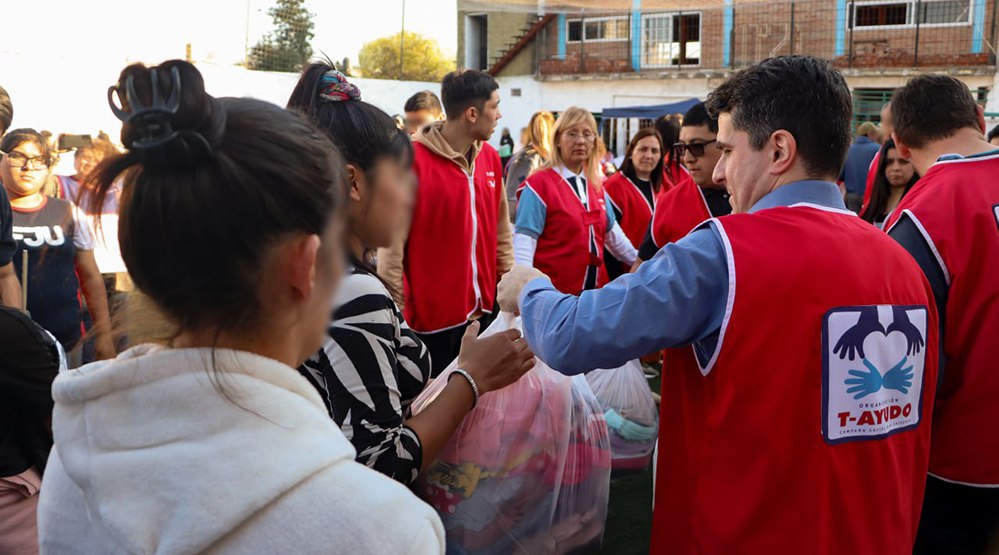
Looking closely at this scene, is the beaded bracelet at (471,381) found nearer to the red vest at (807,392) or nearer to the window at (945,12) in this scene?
the red vest at (807,392)

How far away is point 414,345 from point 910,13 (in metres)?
23.5

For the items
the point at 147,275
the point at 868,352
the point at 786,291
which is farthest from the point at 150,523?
the point at 868,352

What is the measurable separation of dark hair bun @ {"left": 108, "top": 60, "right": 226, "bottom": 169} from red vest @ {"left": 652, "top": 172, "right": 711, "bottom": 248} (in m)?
3.02

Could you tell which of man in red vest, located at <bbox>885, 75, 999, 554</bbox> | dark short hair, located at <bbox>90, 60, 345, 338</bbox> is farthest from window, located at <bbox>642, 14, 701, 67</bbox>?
dark short hair, located at <bbox>90, 60, 345, 338</bbox>

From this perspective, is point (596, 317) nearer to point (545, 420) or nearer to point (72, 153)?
point (545, 420)

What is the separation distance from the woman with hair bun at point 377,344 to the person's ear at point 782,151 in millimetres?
682

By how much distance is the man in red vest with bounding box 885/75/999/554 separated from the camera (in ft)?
7.14

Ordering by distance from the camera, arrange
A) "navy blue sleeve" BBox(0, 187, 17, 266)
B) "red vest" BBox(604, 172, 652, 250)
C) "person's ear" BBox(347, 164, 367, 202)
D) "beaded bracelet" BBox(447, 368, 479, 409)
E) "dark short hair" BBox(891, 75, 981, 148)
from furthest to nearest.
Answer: "red vest" BBox(604, 172, 652, 250) < "navy blue sleeve" BBox(0, 187, 17, 266) < "dark short hair" BBox(891, 75, 981, 148) < "beaded bracelet" BBox(447, 368, 479, 409) < "person's ear" BBox(347, 164, 367, 202)

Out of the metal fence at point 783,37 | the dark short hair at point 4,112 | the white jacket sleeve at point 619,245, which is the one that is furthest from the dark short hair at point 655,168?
the metal fence at point 783,37

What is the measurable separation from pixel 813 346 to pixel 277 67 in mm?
19876

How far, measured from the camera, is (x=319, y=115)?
65.3 inches

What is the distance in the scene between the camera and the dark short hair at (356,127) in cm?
163

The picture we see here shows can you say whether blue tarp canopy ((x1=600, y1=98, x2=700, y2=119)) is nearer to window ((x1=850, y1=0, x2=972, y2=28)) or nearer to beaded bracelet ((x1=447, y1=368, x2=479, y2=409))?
window ((x1=850, y1=0, x2=972, y2=28))

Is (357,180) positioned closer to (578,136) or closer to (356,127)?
(356,127)
